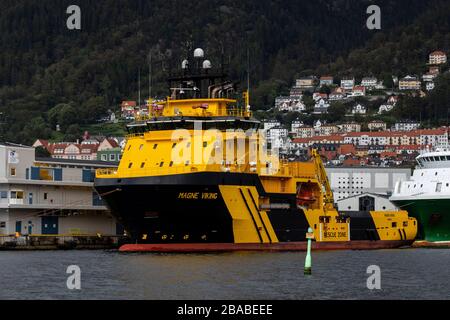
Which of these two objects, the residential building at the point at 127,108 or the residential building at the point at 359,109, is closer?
the residential building at the point at 127,108

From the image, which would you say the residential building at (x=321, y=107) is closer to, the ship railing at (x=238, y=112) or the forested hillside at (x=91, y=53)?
the forested hillside at (x=91, y=53)

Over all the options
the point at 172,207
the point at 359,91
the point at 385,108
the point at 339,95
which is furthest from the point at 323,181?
the point at 359,91

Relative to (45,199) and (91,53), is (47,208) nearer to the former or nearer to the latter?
(45,199)

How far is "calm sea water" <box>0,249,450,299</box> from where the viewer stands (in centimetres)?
4197

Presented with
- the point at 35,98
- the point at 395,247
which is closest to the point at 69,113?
the point at 35,98

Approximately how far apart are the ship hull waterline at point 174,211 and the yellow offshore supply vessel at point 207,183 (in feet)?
0.15

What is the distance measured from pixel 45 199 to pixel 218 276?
23.7 metres

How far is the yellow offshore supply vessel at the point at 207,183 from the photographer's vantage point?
195 ft

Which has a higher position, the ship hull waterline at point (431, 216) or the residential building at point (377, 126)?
the residential building at point (377, 126)

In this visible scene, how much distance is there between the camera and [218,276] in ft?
154
